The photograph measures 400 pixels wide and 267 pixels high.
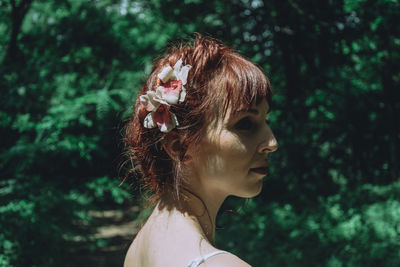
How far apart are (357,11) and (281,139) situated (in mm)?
2072

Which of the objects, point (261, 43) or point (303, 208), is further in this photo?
point (303, 208)

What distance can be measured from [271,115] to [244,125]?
14.5 feet

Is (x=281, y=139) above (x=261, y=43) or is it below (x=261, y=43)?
below

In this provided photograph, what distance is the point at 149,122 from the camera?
1554mm

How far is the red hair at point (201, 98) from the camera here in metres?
1.44

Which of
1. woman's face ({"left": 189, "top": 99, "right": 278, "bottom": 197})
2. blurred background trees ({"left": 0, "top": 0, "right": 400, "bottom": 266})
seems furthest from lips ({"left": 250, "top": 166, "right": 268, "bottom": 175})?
blurred background trees ({"left": 0, "top": 0, "right": 400, "bottom": 266})

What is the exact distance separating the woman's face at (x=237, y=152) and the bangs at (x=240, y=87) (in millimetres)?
28

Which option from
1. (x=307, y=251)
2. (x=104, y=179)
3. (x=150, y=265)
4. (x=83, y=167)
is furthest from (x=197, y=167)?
(x=307, y=251)

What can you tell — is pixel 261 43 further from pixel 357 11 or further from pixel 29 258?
pixel 29 258

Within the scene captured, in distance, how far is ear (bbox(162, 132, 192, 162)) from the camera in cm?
150

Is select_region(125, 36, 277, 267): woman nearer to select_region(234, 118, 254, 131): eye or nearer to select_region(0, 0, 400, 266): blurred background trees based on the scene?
select_region(234, 118, 254, 131): eye

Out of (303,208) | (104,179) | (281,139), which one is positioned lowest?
(303,208)

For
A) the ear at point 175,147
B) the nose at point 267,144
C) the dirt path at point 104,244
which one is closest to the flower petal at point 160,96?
the ear at point 175,147

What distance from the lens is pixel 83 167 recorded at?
4852 millimetres
